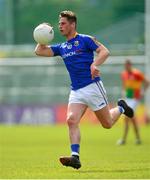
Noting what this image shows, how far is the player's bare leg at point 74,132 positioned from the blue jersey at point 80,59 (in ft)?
1.20

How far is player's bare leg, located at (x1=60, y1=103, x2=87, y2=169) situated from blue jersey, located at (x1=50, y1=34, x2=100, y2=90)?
1.20 feet

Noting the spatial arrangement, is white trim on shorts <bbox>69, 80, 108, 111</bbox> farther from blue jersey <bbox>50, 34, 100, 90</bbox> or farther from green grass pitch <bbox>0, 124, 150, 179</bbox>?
green grass pitch <bbox>0, 124, 150, 179</bbox>

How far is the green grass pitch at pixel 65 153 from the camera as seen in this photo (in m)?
12.5

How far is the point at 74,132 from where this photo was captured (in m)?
13.4

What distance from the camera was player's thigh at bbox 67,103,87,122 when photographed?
44.1ft

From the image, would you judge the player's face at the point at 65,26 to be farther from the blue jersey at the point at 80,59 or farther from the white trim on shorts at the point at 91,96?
the white trim on shorts at the point at 91,96

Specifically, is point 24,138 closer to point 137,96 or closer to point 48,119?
point 137,96

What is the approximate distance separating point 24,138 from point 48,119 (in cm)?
1056

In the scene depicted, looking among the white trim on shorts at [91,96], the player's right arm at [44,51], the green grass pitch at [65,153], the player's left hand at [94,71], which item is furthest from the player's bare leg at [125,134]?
the player's left hand at [94,71]

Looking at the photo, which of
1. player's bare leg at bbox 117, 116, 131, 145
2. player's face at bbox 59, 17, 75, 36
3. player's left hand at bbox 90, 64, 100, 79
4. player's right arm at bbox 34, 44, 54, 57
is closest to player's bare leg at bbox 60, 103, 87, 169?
player's left hand at bbox 90, 64, 100, 79

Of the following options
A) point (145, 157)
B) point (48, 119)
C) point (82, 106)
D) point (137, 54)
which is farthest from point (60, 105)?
point (82, 106)

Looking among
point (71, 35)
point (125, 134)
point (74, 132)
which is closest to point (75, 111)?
point (74, 132)

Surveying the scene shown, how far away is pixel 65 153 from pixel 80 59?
514 centimetres

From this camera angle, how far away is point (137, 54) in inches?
1540
